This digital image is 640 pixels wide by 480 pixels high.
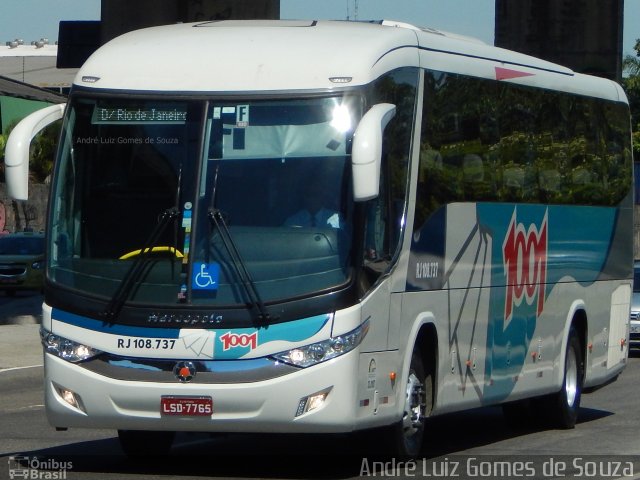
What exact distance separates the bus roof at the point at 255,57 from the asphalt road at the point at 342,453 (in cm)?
282

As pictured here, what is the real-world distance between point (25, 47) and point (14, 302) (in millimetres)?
98110

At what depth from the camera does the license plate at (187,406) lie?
32.7ft

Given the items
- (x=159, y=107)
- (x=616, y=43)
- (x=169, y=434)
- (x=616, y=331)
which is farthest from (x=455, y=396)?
(x=616, y=43)

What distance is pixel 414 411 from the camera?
11.2 m

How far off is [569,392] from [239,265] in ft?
19.5

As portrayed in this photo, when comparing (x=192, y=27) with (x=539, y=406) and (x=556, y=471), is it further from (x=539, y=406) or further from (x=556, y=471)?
(x=539, y=406)

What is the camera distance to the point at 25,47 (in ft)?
434

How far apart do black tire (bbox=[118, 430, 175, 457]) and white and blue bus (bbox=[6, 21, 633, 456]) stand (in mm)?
23

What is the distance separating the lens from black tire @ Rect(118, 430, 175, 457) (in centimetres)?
1152

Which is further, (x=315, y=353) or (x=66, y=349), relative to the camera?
(x=66, y=349)

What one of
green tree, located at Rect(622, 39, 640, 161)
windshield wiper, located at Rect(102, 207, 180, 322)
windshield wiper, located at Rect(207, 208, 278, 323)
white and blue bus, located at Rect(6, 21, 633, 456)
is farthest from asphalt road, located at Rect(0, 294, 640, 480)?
green tree, located at Rect(622, 39, 640, 161)

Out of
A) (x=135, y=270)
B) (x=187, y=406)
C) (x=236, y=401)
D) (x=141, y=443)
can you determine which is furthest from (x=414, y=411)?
(x=135, y=270)

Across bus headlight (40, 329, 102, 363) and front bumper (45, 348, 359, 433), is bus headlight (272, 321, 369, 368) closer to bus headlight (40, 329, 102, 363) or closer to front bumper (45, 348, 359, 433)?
front bumper (45, 348, 359, 433)

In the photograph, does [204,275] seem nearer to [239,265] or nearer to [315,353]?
[239,265]
